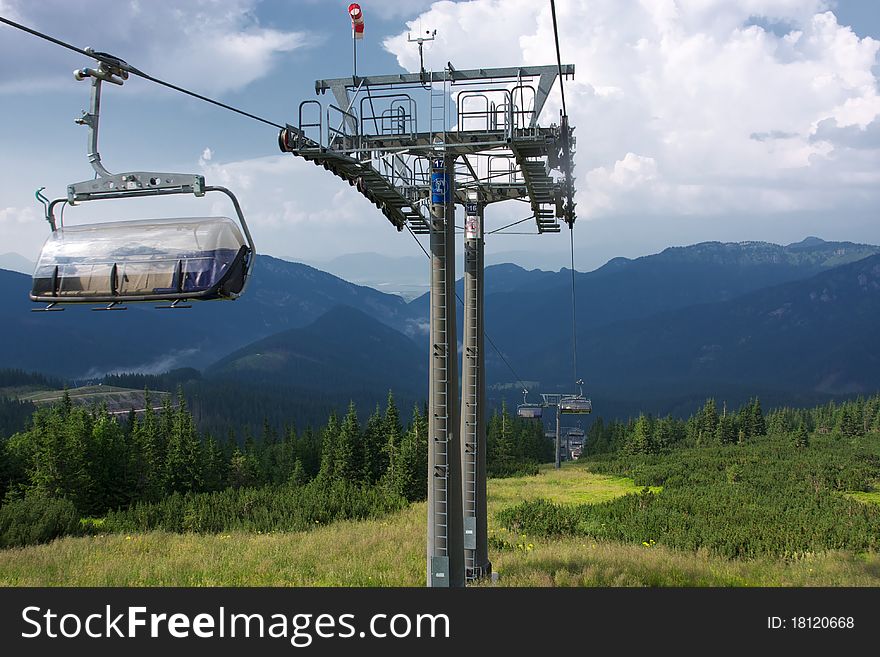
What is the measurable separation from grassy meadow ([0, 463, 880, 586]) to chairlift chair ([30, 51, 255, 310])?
8.88m

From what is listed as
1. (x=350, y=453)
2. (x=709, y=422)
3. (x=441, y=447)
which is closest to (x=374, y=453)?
(x=350, y=453)

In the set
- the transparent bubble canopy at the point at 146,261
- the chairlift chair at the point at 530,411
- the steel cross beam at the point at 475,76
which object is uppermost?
the steel cross beam at the point at 475,76

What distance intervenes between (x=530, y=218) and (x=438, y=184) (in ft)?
17.8

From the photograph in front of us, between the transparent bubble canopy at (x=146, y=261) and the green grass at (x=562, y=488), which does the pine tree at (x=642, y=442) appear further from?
the transparent bubble canopy at (x=146, y=261)

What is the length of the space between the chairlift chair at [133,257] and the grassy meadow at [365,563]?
888cm

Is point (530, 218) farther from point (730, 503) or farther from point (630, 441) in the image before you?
point (630, 441)

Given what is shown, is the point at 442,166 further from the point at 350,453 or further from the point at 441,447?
the point at 350,453

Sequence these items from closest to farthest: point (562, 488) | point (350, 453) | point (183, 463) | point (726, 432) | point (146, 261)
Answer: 1. point (146, 261)
2. point (562, 488)
3. point (183, 463)
4. point (350, 453)
5. point (726, 432)

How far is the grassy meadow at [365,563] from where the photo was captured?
17094 mm

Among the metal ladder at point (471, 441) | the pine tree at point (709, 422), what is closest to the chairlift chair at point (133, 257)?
the metal ladder at point (471, 441)

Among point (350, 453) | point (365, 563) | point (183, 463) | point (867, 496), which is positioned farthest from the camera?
point (350, 453)

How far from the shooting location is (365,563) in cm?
1925

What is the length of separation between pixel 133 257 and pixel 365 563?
11.3 m

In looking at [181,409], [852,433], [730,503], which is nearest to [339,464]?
[181,409]
